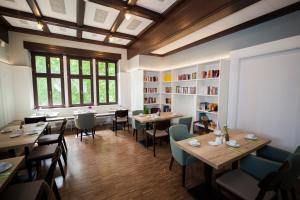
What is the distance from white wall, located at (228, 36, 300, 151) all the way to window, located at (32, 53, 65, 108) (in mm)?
5617

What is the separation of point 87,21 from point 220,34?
3.50 m

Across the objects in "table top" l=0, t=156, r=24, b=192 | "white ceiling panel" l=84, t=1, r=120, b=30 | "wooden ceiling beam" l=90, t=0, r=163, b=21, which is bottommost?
"table top" l=0, t=156, r=24, b=192

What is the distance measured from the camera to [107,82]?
5789mm

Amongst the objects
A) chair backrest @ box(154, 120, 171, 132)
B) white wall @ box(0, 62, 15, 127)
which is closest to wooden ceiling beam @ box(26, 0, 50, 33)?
white wall @ box(0, 62, 15, 127)

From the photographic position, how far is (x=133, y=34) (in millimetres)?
4363

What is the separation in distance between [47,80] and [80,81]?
106 centimetres

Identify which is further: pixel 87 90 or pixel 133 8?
pixel 87 90

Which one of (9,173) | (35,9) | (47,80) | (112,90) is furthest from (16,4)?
(112,90)

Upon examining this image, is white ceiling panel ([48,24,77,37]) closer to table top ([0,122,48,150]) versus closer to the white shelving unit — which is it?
the white shelving unit

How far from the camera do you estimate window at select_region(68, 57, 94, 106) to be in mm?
5121

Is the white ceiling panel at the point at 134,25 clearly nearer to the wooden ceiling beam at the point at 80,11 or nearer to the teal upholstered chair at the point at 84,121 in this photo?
the wooden ceiling beam at the point at 80,11

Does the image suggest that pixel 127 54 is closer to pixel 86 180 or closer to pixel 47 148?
pixel 47 148

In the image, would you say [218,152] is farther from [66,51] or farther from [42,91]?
[42,91]

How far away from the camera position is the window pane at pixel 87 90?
538 cm
